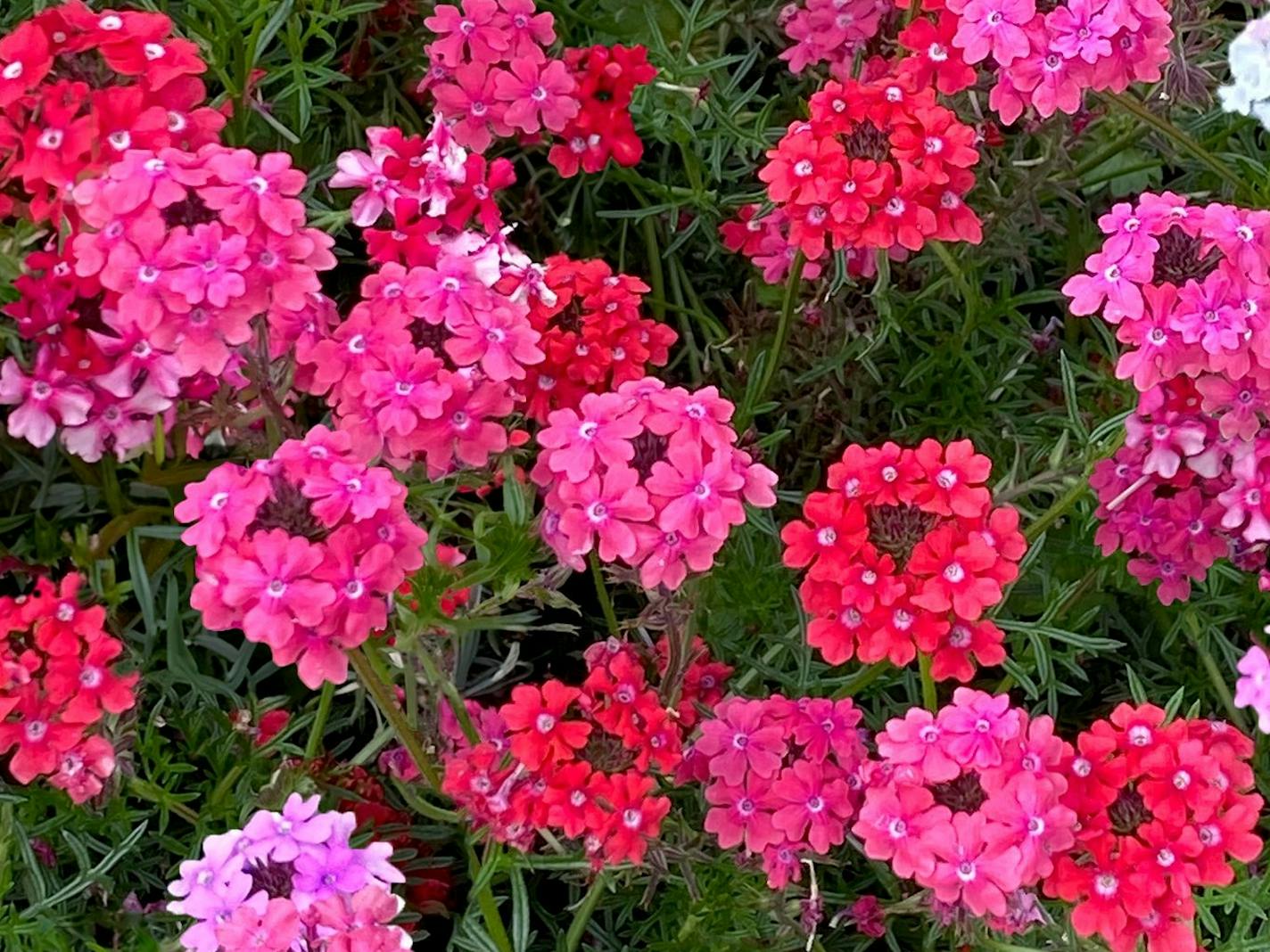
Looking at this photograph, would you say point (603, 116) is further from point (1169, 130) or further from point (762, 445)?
point (1169, 130)

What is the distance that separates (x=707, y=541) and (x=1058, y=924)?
2.63ft

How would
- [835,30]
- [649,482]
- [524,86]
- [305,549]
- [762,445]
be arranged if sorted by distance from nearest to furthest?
[305,549], [649,482], [762,445], [524,86], [835,30]

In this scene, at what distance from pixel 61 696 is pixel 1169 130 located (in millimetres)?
2001

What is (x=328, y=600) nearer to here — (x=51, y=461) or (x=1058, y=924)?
(x=1058, y=924)

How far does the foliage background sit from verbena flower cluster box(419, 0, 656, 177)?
0.66 ft

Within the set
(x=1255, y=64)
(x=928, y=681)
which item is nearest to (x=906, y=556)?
(x=928, y=681)

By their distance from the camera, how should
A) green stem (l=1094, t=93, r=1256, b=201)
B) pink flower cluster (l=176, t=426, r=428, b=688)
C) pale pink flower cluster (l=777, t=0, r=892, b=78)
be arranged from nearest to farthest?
pink flower cluster (l=176, t=426, r=428, b=688) → green stem (l=1094, t=93, r=1256, b=201) → pale pink flower cluster (l=777, t=0, r=892, b=78)

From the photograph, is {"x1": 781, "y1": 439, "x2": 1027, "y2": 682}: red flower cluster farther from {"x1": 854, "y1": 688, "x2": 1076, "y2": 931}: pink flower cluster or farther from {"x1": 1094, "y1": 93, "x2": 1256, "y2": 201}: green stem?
{"x1": 1094, "y1": 93, "x2": 1256, "y2": 201}: green stem

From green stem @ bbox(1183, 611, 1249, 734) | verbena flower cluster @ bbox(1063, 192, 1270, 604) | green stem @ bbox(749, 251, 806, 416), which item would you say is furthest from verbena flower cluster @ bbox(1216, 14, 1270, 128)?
green stem @ bbox(1183, 611, 1249, 734)

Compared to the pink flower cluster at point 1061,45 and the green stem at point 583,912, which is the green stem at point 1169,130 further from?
the green stem at point 583,912

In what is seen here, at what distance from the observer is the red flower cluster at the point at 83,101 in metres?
1.89

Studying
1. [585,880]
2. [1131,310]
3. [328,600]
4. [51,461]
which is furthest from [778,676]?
[51,461]

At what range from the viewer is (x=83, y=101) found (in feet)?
6.43

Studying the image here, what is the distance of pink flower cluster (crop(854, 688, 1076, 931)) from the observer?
5.80 feet
